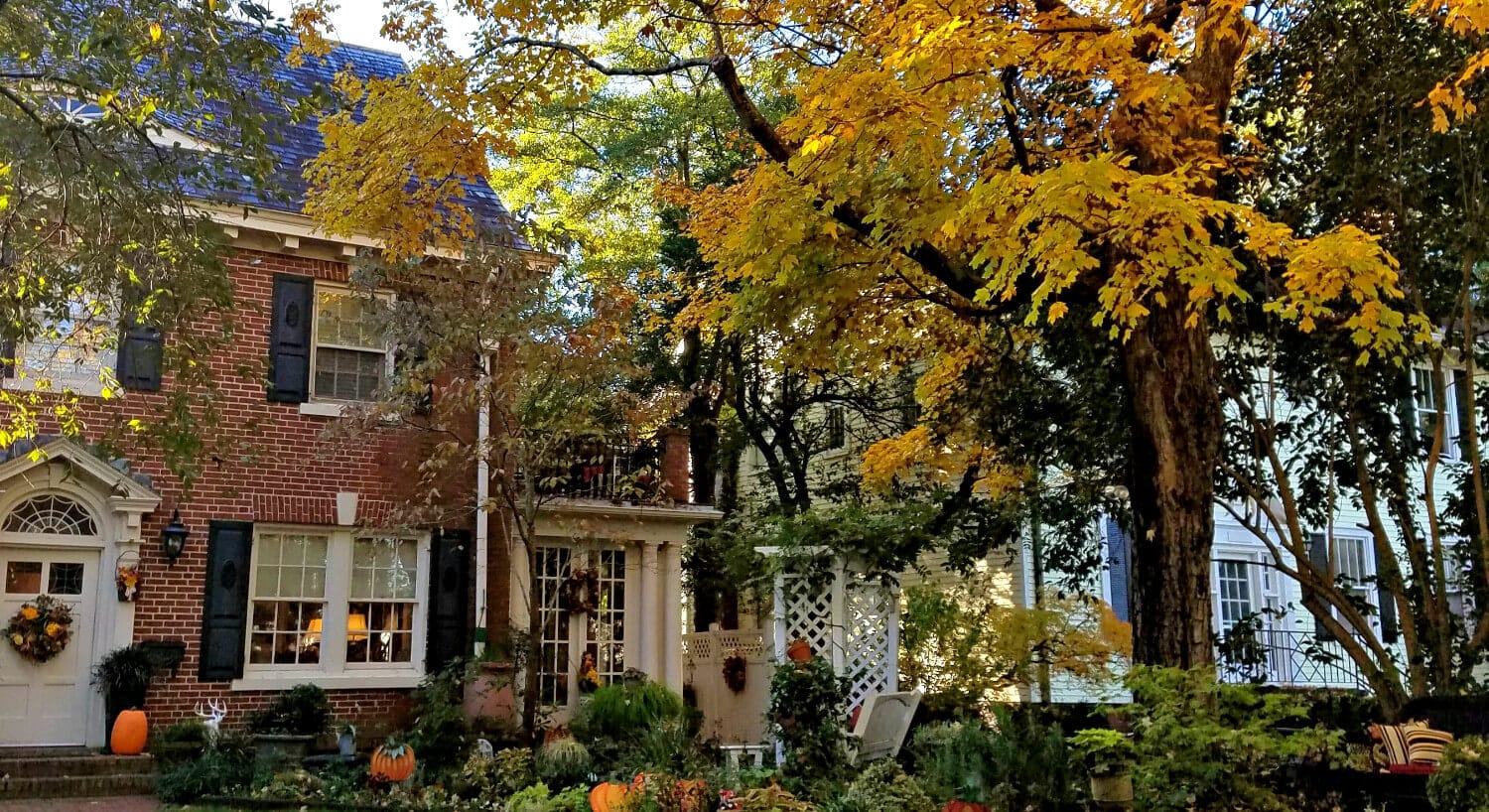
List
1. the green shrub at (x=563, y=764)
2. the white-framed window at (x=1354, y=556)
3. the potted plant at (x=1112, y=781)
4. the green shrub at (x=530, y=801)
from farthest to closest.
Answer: the white-framed window at (x=1354, y=556) → the green shrub at (x=563, y=764) → the green shrub at (x=530, y=801) → the potted plant at (x=1112, y=781)

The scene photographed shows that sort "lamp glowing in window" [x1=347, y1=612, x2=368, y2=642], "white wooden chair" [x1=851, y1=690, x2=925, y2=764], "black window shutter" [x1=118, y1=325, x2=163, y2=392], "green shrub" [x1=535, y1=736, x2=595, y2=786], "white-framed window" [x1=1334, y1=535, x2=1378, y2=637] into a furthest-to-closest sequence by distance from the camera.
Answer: "white-framed window" [x1=1334, y1=535, x2=1378, y2=637]
"lamp glowing in window" [x1=347, y1=612, x2=368, y2=642]
"black window shutter" [x1=118, y1=325, x2=163, y2=392]
"white wooden chair" [x1=851, y1=690, x2=925, y2=764]
"green shrub" [x1=535, y1=736, x2=595, y2=786]

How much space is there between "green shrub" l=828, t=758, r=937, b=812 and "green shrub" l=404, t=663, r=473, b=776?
468cm

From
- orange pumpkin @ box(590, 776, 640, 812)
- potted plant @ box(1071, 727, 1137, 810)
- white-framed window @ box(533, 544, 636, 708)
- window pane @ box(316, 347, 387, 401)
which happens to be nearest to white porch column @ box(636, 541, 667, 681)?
white-framed window @ box(533, 544, 636, 708)

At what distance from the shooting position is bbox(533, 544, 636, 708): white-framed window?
616 inches

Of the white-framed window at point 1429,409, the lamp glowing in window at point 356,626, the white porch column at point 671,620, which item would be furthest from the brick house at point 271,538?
the white-framed window at point 1429,409

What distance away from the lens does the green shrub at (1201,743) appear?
24.3 feet

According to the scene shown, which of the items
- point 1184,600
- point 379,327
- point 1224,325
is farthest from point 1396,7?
point 379,327

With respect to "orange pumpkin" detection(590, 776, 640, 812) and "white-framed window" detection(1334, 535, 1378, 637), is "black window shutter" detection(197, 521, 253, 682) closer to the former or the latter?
"orange pumpkin" detection(590, 776, 640, 812)

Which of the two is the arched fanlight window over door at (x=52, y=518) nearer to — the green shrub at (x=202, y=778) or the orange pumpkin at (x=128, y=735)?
the orange pumpkin at (x=128, y=735)

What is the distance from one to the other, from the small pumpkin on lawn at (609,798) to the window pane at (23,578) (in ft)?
23.5

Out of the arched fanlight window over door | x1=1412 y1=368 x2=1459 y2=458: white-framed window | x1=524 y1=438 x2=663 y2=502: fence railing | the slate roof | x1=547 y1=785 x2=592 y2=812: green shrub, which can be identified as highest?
the slate roof

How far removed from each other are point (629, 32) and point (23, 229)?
14.6 m

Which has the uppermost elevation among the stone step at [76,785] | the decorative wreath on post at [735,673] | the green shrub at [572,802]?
the decorative wreath on post at [735,673]

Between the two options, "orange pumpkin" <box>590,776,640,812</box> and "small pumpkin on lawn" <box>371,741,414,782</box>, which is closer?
"orange pumpkin" <box>590,776,640,812</box>
